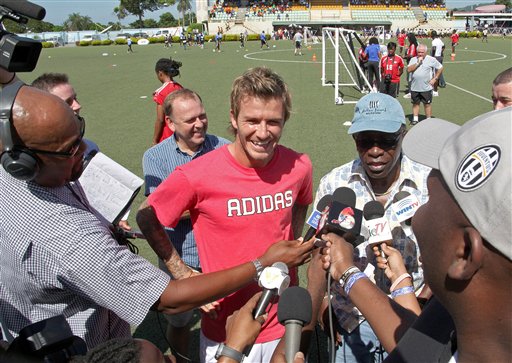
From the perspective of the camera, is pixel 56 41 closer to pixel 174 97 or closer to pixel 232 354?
pixel 174 97

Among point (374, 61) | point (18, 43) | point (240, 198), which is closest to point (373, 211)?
point (240, 198)

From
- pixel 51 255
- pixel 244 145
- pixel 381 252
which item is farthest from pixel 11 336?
pixel 381 252

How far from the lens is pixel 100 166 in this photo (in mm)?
2678

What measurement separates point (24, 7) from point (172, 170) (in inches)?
60.5

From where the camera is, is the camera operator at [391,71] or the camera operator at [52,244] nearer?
the camera operator at [52,244]

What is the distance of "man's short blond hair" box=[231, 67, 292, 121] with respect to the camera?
2645 mm

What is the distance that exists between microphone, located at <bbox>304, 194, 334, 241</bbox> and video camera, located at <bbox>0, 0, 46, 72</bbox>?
78.9 inches

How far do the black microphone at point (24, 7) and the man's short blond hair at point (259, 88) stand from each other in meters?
1.49

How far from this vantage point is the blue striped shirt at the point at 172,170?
3.59 metres

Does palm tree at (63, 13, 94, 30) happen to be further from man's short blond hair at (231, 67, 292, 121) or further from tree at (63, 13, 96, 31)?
man's short blond hair at (231, 67, 292, 121)

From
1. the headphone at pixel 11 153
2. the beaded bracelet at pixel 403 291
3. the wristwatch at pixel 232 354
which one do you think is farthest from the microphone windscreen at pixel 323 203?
the headphone at pixel 11 153

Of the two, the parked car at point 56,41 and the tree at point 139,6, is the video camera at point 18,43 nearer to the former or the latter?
the parked car at point 56,41

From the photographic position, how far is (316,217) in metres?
2.37

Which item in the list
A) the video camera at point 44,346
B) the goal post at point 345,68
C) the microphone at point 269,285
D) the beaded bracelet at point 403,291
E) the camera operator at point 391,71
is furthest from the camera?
the goal post at point 345,68
